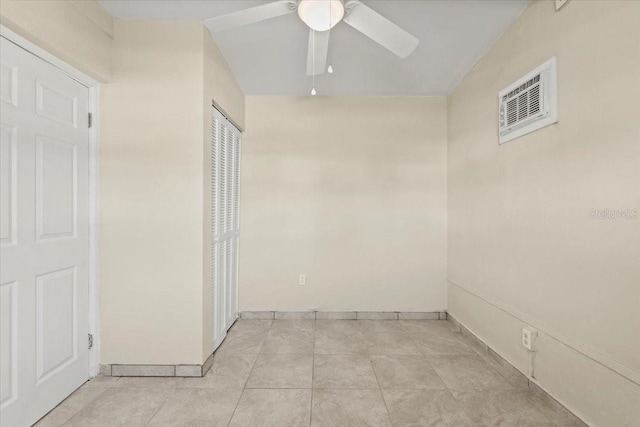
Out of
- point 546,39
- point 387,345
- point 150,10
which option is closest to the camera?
point 546,39

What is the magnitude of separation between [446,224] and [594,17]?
210 cm

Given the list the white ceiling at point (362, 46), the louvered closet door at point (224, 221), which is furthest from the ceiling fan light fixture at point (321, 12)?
the louvered closet door at point (224, 221)

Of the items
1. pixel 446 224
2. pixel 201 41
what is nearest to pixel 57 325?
pixel 201 41

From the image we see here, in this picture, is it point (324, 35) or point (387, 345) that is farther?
point (387, 345)

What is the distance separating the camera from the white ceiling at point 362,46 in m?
1.92

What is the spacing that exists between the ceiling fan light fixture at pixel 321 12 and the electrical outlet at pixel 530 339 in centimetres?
214

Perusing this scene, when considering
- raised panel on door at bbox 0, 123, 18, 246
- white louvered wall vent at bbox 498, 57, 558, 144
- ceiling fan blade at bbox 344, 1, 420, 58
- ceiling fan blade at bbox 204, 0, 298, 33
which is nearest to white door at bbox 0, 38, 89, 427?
raised panel on door at bbox 0, 123, 18, 246

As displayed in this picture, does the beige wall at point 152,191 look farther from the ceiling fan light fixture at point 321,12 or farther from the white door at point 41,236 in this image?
the ceiling fan light fixture at point 321,12

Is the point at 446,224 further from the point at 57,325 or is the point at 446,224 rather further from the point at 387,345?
the point at 57,325

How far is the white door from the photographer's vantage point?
1.52 meters

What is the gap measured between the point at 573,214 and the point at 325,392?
1768 mm

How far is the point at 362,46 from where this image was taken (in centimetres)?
230

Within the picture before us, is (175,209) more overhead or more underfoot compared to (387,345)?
more overhead

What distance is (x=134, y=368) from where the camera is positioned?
6.91ft
